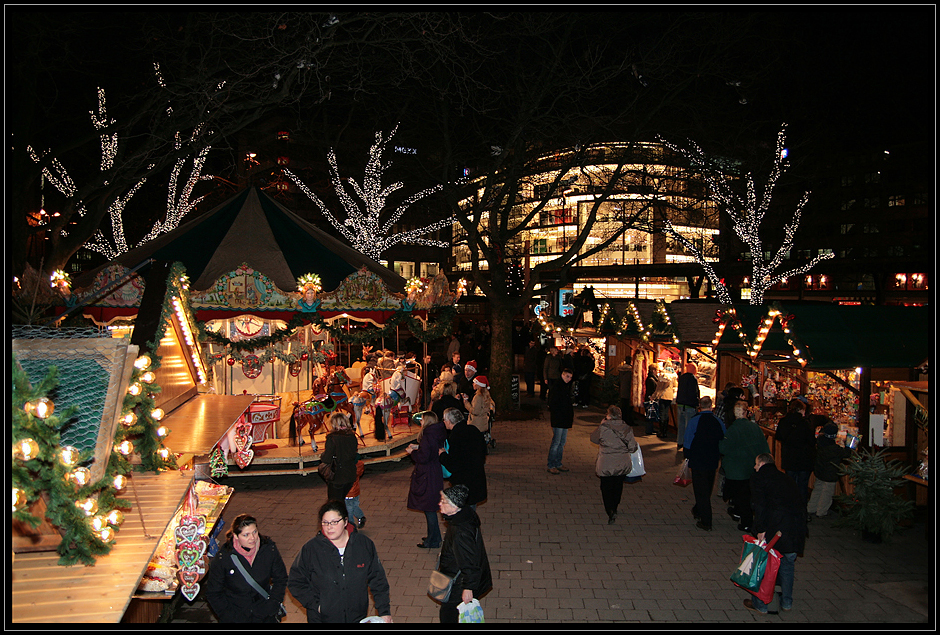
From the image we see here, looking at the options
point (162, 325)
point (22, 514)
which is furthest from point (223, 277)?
point (22, 514)

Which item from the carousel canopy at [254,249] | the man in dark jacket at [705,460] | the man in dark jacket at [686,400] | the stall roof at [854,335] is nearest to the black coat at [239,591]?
the man in dark jacket at [705,460]

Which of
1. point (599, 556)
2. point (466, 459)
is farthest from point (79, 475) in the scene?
point (599, 556)

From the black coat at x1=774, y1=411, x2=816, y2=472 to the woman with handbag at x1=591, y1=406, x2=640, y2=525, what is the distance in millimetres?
2227

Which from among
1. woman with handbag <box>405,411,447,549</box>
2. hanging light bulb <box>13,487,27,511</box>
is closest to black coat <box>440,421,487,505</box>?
woman with handbag <box>405,411,447,549</box>

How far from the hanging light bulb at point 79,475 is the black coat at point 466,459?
4.46 meters

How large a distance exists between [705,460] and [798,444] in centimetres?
146

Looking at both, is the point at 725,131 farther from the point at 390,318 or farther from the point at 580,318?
the point at 390,318

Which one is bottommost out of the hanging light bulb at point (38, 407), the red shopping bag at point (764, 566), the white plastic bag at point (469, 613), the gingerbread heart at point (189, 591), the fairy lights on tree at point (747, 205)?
the red shopping bag at point (764, 566)

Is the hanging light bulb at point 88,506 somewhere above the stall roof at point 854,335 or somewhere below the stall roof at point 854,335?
below

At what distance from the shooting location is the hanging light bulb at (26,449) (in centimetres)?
266

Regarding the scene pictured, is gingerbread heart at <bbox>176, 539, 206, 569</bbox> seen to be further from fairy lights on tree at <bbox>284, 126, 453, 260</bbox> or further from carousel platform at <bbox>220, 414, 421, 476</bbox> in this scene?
fairy lights on tree at <bbox>284, 126, 453, 260</bbox>

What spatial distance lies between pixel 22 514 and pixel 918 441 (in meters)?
10.6

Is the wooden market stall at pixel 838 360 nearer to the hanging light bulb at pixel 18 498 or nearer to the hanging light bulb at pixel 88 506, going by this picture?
the hanging light bulb at pixel 88 506

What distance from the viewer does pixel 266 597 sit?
4297mm
